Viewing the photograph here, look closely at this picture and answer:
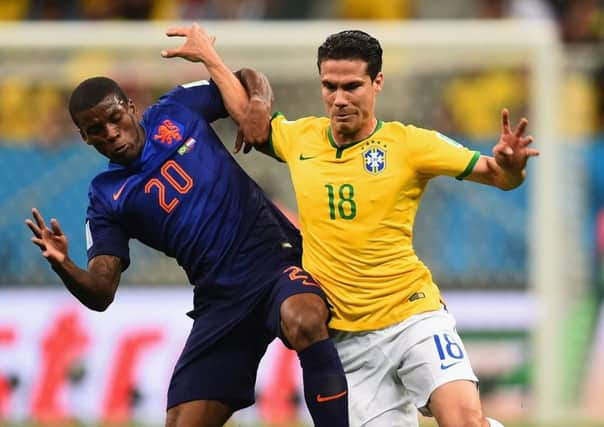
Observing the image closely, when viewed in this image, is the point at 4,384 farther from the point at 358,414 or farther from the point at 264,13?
the point at 358,414

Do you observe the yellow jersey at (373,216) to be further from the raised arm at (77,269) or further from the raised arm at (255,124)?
the raised arm at (77,269)

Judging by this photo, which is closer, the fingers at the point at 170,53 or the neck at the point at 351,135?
the neck at the point at 351,135

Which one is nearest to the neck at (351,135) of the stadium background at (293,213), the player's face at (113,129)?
the player's face at (113,129)

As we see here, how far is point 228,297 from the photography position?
7.61m

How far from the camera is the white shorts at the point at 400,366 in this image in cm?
719

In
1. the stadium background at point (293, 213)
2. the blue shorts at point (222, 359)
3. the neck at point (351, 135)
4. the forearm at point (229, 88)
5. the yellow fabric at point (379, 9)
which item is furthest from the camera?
the yellow fabric at point (379, 9)

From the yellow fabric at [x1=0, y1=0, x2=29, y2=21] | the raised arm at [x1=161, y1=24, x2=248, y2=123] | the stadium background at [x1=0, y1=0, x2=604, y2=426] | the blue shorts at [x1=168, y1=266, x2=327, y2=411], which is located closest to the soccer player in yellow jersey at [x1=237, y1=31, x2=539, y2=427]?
the blue shorts at [x1=168, y1=266, x2=327, y2=411]

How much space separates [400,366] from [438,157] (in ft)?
3.17

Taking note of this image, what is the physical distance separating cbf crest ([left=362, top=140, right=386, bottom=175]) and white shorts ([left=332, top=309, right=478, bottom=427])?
0.69m

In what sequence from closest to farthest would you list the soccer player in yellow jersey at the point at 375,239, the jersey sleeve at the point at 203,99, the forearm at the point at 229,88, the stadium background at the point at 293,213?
the soccer player in yellow jersey at the point at 375,239 < the forearm at the point at 229,88 < the jersey sleeve at the point at 203,99 < the stadium background at the point at 293,213

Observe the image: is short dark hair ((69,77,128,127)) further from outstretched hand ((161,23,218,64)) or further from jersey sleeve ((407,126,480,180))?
jersey sleeve ((407,126,480,180))

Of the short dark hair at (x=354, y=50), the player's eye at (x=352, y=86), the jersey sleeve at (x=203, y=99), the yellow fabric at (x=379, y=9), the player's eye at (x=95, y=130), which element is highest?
the yellow fabric at (x=379, y=9)

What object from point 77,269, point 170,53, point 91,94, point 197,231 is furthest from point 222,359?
point 170,53

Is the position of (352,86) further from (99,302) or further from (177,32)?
(99,302)
